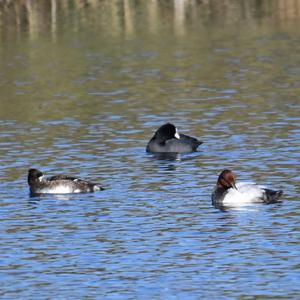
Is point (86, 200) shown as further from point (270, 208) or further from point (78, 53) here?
point (78, 53)

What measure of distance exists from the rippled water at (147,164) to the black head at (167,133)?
64cm

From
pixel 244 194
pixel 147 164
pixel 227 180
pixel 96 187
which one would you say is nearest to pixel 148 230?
pixel 227 180

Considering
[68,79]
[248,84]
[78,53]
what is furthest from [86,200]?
[78,53]

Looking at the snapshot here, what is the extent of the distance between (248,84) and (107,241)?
23.3 m

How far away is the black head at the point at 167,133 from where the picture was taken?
33.5 meters

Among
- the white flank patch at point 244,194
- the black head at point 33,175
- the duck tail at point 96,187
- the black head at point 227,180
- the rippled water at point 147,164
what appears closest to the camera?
the rippled water at point 147,164

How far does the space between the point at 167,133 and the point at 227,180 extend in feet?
25.5

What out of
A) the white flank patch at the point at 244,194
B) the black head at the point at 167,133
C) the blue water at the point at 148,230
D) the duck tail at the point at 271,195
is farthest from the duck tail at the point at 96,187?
the black head at the point at 167,133

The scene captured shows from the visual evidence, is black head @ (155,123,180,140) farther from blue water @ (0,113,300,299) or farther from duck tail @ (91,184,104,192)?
duck tail @ (91,184,104,192)

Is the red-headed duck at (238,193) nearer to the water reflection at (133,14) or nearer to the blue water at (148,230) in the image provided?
the blue water at (148,230)

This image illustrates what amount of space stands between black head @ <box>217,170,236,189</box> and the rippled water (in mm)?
553

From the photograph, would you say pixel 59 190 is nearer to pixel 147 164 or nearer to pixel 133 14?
pixel 147 164

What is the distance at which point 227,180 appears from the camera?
2598cm

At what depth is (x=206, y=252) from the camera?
2180 centimetres
